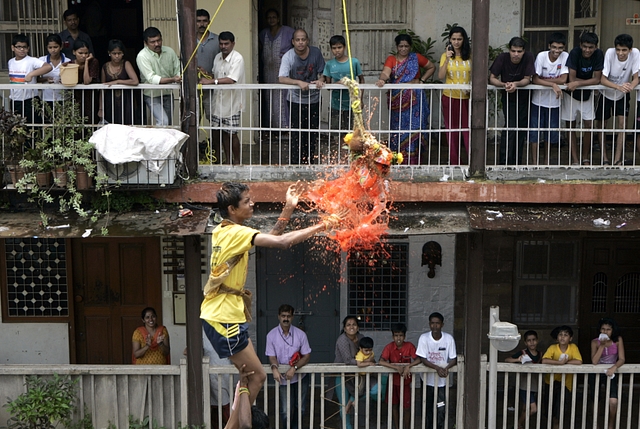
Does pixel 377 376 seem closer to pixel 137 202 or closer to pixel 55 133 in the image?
pixel 137 202

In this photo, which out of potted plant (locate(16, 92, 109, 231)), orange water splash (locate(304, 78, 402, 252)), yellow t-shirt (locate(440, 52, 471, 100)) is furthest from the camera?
yellow t-shirt (locate(440, 52, 471, 100))

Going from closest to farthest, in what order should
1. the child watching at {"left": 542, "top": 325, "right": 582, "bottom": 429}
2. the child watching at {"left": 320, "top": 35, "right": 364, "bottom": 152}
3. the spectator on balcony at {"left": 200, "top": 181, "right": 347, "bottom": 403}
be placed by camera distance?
the spectator on balcony at {"left": 200, "top": 181, "right": 347, "bottom": 403} → the child watching at {"left": 320, "top": 35, "right": 364, "bottom": 152} → the child watching at {"left": 542, "top": 325, "right": 582, "bottom": 429}

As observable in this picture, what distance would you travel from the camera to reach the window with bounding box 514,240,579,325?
512 inches

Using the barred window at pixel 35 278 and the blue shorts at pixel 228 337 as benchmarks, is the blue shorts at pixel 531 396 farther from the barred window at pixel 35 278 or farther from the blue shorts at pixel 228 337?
the barred window at pixel 35 278

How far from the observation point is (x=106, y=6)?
43.9ft

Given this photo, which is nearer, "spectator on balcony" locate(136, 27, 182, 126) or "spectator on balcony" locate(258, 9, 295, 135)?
"spectator on balcony" locate(136, 27, 182, 126)

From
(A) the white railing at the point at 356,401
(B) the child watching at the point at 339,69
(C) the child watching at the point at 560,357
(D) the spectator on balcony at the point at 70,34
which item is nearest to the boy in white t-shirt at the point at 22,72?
(D) the spectator on balcony at the point at 70,34

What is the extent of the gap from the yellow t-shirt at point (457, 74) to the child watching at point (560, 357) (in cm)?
293

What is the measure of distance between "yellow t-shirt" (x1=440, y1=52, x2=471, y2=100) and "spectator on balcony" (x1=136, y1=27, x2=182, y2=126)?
117 inches

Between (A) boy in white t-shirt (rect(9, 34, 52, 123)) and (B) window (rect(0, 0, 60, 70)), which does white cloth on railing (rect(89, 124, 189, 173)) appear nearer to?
(A) boy in white t-shirt (rect(9, 34, 52, 123))

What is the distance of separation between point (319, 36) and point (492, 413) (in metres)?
5.29

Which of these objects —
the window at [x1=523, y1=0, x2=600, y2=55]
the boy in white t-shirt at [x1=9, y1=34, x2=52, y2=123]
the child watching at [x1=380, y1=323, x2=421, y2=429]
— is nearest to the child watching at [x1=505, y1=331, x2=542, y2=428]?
the child watching at [x1=380, y1=323, x2=421, y2=429]

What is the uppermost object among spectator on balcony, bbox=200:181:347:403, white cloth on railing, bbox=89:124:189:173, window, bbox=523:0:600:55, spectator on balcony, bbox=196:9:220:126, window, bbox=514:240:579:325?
window, bbox=523:0:600:55

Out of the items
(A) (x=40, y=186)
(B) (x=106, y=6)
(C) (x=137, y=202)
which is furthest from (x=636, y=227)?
(B) (x=106, y=6)
